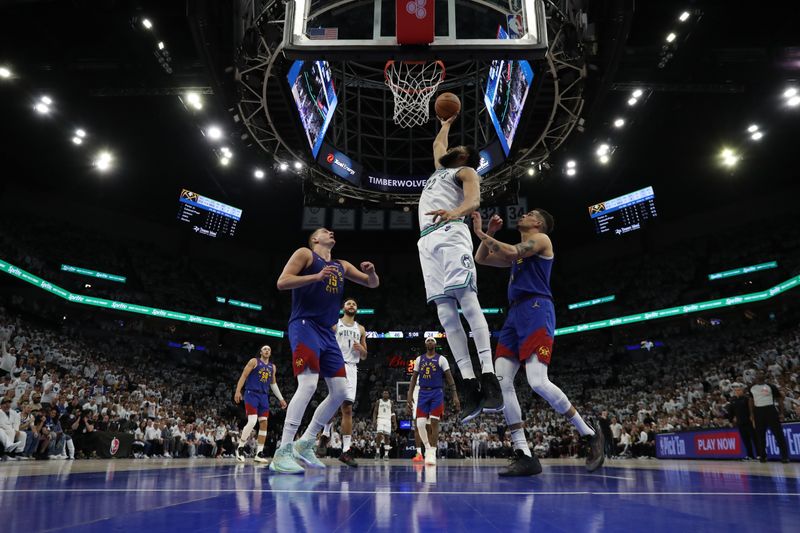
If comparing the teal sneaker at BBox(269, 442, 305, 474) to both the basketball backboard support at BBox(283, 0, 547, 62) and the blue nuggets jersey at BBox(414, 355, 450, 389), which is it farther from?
the basketball backboard support at BBox(283, 0, 547, 62)

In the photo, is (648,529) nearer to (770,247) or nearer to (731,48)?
(731,48)

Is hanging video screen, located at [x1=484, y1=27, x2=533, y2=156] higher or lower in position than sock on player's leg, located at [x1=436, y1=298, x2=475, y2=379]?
higher

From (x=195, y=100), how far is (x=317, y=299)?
1529cm

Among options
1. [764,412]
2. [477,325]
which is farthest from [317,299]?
[764,412]

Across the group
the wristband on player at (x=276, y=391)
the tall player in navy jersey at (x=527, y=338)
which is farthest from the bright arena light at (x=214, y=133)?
the tall player in navy jersey at (x=527, y=338)

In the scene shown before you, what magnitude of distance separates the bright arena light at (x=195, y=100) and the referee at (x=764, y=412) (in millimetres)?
17622

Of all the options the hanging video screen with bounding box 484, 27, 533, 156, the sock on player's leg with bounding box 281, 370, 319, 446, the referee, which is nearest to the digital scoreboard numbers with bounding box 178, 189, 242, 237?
the hanging video screen with bounding box 484, 27, 533, 156

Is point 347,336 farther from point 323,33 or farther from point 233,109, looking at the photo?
point 233,109

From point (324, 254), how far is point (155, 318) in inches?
1167

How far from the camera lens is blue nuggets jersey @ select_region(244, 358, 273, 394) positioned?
9.77m

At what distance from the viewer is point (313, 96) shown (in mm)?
15320

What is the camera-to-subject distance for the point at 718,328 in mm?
28062

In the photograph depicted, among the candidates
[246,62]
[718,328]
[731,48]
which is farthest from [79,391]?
[718,328]

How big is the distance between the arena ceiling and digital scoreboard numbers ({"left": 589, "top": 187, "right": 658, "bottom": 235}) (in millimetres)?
1240
